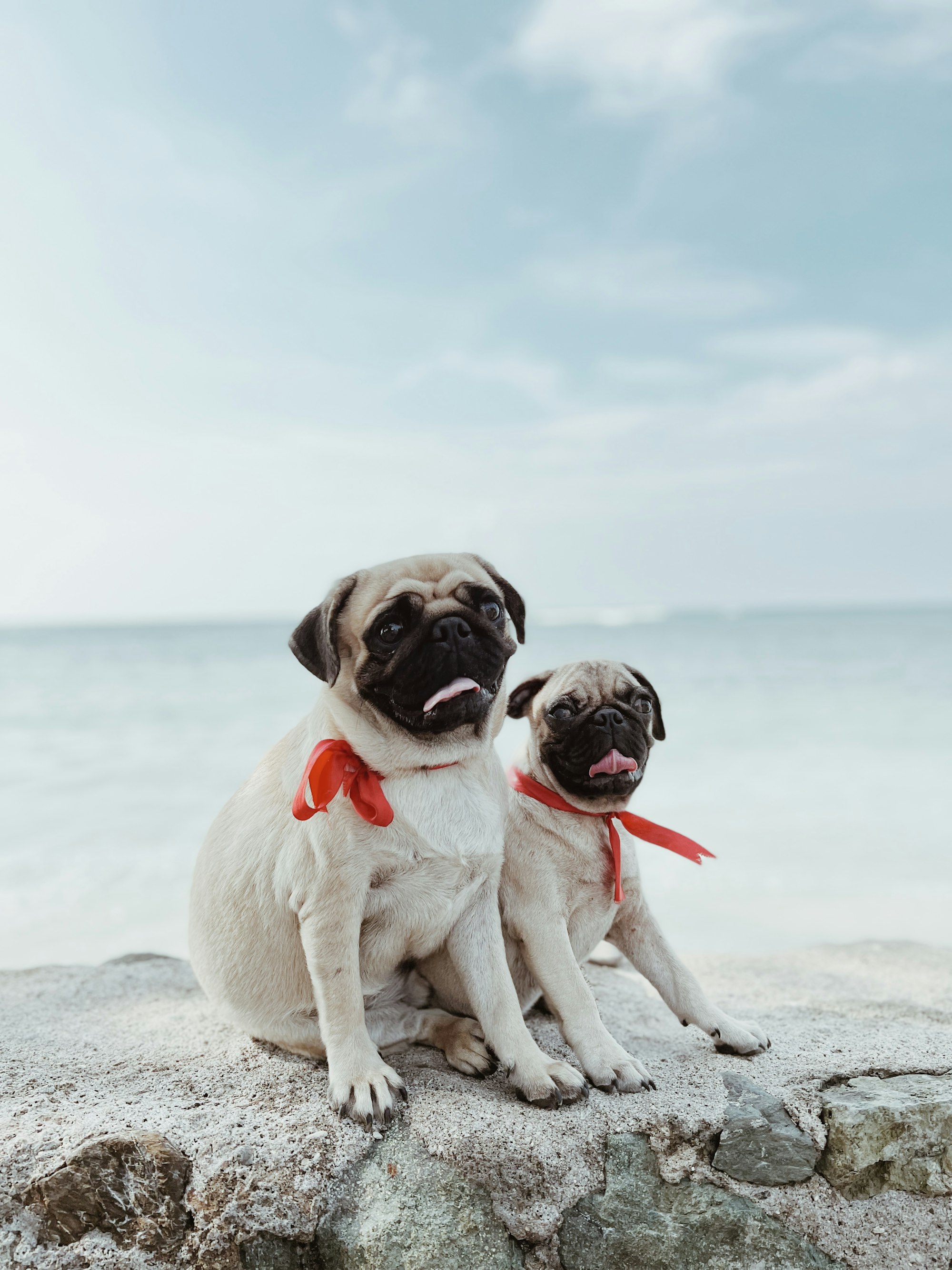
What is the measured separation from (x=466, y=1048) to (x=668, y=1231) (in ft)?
2.82

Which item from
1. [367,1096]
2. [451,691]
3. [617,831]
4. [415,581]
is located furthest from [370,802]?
[617,831]

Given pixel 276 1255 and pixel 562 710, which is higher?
pixel 562 710

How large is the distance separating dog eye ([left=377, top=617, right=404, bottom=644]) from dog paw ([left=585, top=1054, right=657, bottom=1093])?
158 cm

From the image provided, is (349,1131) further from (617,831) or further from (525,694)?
(525,694)

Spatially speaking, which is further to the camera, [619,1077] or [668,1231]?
[619,1077]

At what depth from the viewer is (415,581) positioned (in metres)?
3.17

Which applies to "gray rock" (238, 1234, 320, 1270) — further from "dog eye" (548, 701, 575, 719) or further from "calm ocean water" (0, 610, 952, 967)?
"calm ocean water" (0, 610, 952, 967)

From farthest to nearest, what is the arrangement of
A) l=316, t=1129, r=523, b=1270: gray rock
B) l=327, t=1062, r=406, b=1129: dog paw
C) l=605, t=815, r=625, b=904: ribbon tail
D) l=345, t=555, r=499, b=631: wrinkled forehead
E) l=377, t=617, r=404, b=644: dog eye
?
1. l=605, t=815, r=625, b=904: ribbon tail
2. l=345, t=555, r=499, b=631: wrinkled forehead
3. l=377, t=617, r=404, b=644: dog eye
4. l=327, t=1062, r=406, b=1129: dog paw
5. l=316, t=1129, r=523, b=1270: gray rock

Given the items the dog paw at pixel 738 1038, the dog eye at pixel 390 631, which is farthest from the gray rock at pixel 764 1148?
the dog eye at pixel 390 631

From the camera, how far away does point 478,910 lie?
10.6ft

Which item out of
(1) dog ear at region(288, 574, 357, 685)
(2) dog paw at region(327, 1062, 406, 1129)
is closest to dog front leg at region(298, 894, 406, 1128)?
(2) dog paw at region(327, 1062, 406, 1129)

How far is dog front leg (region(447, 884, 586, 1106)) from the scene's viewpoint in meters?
2.93

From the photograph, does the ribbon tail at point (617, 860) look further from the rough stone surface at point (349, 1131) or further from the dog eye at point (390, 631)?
the dog eye at point (390, 631)

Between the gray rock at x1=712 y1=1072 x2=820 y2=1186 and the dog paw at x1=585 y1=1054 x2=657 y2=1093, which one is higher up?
the dog paw at x1=585 y1=1054 x2=657 y2=1093
